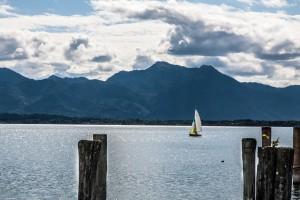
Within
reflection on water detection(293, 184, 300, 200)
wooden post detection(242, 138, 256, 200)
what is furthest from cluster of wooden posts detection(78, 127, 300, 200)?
reflection on water detection(293, 184, 300, 200)

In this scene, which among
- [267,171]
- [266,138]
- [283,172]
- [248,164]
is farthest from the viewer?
[266,138]

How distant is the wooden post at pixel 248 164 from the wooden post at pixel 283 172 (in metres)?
4.33

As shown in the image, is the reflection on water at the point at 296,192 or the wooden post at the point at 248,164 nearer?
the wooden post at the point at 248,164

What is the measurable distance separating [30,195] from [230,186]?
767 inches

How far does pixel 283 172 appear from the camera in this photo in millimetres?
17000

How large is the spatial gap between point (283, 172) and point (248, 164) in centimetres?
465

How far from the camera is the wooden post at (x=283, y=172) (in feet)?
55.6

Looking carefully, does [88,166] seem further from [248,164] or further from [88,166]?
[248,164]

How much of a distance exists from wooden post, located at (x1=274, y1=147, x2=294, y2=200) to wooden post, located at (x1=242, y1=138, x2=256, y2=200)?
14.2 ft

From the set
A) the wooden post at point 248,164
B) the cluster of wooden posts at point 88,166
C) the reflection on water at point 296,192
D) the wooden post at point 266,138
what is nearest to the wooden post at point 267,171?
the wooden post at point 248,164

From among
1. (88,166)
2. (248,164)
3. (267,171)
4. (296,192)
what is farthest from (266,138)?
(88,166)

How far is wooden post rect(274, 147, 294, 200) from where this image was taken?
55.6ft

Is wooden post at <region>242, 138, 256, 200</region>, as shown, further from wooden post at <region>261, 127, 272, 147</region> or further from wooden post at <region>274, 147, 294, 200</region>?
wooden post at <region>261, 127, 272, 147</region>

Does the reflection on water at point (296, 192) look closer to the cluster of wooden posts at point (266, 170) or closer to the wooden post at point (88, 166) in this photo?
the cluster of wooden posts at point (266, 170)
